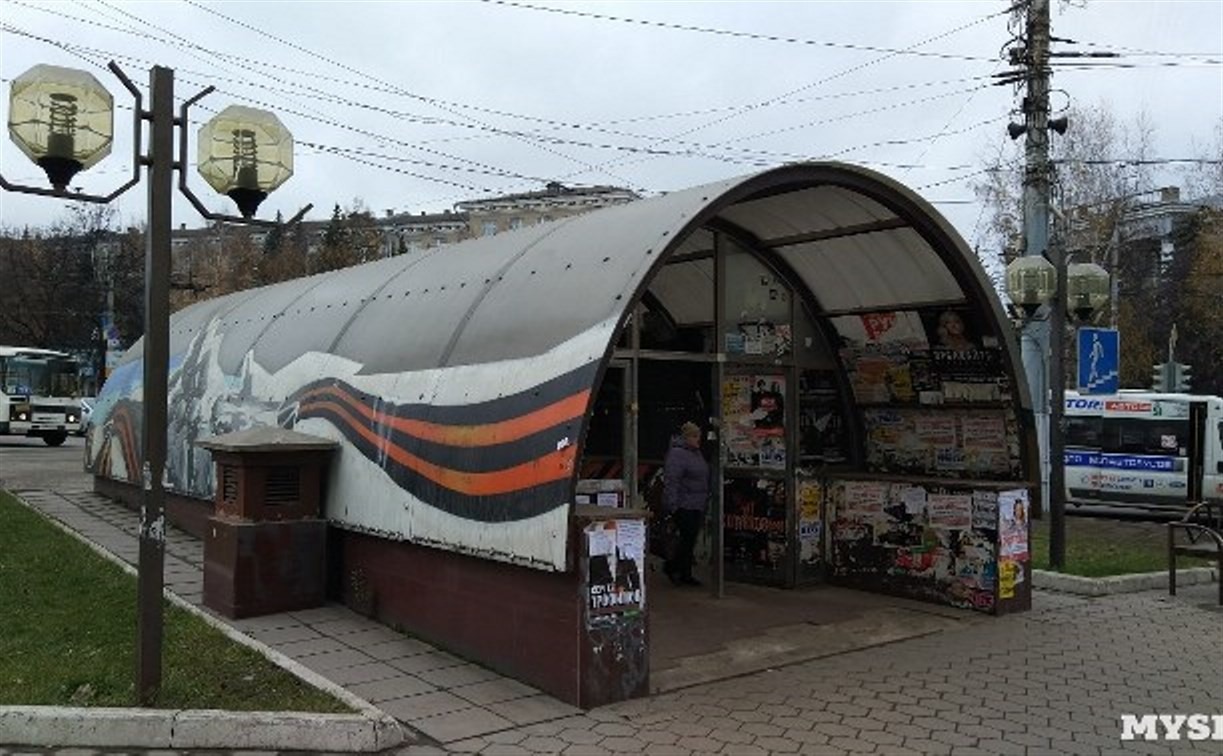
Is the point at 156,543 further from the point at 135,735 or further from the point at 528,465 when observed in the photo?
the point at 528,465

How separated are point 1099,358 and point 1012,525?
3.55 metres

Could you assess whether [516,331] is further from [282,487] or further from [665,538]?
[665,538]

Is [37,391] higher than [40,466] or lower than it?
higher

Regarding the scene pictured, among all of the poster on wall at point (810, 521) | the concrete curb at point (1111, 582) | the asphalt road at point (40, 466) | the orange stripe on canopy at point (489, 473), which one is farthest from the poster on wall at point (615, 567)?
the asphalt road at point (40, 466)

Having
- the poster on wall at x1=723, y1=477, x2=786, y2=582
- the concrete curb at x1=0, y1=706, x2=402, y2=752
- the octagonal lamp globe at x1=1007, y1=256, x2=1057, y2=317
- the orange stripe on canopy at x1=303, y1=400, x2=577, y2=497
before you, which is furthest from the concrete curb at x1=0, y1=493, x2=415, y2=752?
the octagonal lamp globe at x1=1007, y1=256, x2=1057, y2=317

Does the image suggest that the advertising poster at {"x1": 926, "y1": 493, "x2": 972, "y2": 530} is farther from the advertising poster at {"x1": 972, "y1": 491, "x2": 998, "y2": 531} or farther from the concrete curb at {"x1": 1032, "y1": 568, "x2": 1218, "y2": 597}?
the concrete curb at {"x1": 1032, "y1": 568, "x2": 1218, "y2": 597}

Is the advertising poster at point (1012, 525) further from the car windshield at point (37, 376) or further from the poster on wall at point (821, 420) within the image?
the car windshield at point (37, 376)

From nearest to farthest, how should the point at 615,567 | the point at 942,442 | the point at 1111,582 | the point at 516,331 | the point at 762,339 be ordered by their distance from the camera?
the point at 615,567
the point at 516,331
the point at 942,442
the point at 762,339
the point at 1111,582

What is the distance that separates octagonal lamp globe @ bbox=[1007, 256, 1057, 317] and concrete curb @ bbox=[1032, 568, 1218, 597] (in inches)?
125

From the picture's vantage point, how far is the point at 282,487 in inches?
360

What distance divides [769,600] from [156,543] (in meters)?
5.78

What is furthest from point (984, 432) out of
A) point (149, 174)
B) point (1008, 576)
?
point (149, 174)

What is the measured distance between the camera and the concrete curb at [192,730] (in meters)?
5.46

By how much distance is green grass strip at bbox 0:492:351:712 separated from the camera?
236 inches
